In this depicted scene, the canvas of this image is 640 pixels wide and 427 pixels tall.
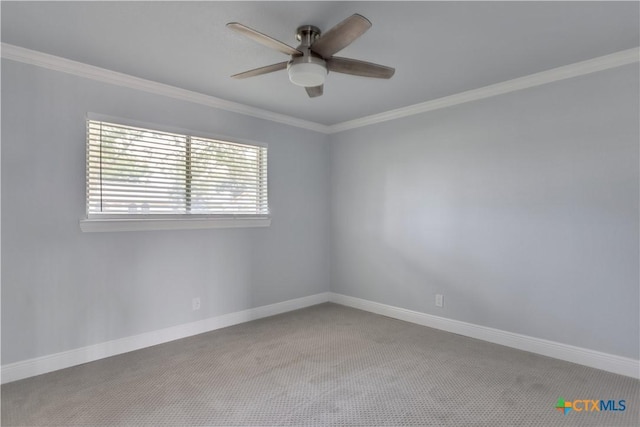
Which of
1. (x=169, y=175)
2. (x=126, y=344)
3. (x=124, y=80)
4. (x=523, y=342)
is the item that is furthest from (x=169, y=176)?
(x=523, y=342)

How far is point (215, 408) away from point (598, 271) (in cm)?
302

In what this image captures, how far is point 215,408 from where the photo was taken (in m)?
2.14

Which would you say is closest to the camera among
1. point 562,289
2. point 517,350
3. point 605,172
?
point 605,172

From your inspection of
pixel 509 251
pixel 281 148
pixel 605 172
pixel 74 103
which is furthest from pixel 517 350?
pixel 74 103

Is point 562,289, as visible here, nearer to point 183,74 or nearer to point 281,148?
point 281,148

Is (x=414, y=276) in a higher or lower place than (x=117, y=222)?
lower

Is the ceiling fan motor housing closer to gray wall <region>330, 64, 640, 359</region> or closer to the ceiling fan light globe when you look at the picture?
the ceiling fan light globe

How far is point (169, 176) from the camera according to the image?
3256mm

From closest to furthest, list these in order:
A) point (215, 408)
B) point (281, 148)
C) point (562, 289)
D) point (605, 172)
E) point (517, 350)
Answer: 1. point (215, 408)
2. point (605, 172)
3. point (562, 289)
4. point (517, 350)
5. point (281, 148)

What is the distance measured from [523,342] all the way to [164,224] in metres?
3.46

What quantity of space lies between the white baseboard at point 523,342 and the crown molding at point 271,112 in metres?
2.25

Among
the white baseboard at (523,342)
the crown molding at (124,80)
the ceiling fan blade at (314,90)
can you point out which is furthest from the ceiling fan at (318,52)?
the white baseboard at (523,342)

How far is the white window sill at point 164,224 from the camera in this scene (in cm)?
281

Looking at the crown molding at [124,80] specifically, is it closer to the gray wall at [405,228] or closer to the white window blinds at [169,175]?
the gray wall at [405,228]
